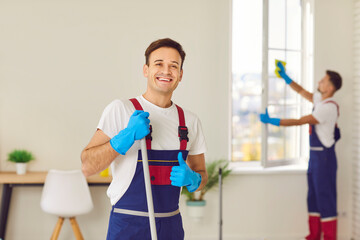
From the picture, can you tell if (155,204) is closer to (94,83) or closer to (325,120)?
(94,83)

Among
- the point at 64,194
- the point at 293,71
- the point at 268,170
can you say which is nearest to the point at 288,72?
the point at 293,71

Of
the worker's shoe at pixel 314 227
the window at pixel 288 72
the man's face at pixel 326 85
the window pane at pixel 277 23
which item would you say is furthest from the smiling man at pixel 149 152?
the worker's shoe at pixel 314 227

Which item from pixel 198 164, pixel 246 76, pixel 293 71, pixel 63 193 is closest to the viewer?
pixel 198 164

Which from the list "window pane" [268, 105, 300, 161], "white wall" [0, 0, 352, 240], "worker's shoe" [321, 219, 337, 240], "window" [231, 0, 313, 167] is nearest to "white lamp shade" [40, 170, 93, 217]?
"white wall" [0, 0, 352, 240]

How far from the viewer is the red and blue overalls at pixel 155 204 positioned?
1862 mm

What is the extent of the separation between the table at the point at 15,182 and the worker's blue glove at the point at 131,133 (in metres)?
2.39

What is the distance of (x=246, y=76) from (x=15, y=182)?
12.5 ft

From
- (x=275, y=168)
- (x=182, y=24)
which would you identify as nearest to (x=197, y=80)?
(x=182, y=24)

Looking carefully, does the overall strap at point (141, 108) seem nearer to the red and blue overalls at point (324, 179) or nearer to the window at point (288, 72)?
the window at point (288, 72)

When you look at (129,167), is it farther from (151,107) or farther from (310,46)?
(310,46)

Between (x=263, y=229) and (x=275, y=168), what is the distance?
2.08ft

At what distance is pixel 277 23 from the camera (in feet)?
14.3

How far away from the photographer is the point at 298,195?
4883 millimetres

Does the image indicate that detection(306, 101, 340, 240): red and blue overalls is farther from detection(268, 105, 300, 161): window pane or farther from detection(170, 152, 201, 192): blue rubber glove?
detection(170, 152, 201, 192): blue rubber glove
